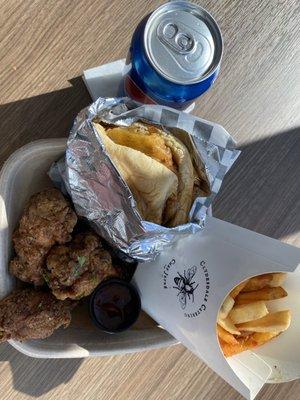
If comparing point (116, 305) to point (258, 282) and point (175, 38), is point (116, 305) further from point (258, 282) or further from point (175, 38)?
point (175, 38)

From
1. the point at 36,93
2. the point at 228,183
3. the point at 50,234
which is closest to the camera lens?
the point at 50,234

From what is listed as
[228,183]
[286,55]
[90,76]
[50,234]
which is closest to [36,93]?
[90,76]

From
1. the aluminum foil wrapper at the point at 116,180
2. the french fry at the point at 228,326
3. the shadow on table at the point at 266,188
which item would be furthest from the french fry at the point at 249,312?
the shadow on table at the point at 266,188

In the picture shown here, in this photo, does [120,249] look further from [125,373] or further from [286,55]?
[286,55]

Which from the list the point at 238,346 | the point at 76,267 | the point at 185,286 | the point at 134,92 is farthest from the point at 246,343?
the point at 134,92

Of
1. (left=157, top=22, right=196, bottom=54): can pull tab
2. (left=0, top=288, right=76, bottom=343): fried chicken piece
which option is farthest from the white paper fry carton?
(left=157, top=22, right=196, bottom=54): can pull tab

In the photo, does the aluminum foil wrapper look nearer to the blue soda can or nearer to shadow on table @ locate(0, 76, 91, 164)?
the blue soda can
